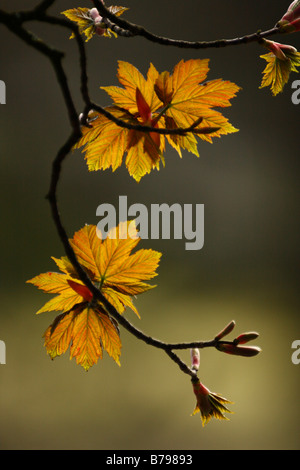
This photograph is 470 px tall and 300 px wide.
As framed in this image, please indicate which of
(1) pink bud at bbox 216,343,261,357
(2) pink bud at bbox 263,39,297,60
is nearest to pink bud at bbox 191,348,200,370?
(1) pink bud at bbox 216,343,261,357

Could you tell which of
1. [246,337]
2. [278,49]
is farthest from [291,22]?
[246,337]

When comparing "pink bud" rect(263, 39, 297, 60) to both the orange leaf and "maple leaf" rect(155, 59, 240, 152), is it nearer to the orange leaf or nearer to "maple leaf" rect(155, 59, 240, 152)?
"maple leaf" rect(155, 59, 240, 152)

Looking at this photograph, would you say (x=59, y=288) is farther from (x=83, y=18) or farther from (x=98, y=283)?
(x=83, y=18)

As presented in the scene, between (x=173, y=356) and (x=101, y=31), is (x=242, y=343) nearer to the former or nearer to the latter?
(x=173, y=356)

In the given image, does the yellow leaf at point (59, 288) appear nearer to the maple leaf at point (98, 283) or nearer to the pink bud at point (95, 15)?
the maple leaf at point (98, 283)

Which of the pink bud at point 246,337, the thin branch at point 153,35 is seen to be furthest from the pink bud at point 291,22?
the pink bud at point 246,337

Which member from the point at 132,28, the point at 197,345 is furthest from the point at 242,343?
the point at 132,28
